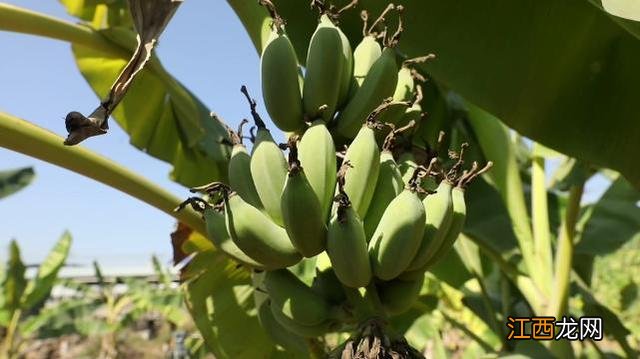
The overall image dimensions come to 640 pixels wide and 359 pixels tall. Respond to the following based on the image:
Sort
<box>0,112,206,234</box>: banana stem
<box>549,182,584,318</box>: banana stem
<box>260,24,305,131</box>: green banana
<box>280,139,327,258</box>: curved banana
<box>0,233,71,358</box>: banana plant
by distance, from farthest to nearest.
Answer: <box>0,233,71,358</box>: banana plant → <box>549,182,584,318</box>: banana stem → <box>0,112,206,234</box>: banana stem → <box>260,24,305,131</box>: green banana → <box>280,139,327,258</box>: curved banana

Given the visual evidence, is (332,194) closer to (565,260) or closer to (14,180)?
(565,260)

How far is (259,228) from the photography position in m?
0.71

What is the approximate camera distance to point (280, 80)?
76 centimetres

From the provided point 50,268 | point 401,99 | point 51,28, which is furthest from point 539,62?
point 50,268

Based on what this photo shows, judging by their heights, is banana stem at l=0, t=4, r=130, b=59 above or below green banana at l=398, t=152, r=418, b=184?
above

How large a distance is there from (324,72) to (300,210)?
20 cm

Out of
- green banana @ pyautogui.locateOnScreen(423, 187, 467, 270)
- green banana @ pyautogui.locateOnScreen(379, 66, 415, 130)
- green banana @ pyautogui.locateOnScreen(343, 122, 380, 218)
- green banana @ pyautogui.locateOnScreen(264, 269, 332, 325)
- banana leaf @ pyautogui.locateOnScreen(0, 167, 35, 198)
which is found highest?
Result: green banana @ pyautogui.locateOnScreen(379, 66, 415, 130)

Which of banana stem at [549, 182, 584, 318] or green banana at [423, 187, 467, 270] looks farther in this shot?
banana stem at [549, 182, 584, 318]

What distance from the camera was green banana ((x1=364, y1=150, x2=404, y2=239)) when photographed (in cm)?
76

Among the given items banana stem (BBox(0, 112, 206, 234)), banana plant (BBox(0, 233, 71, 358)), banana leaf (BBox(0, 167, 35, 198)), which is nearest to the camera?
banana stem (BBox(0, 112, 206, 234))

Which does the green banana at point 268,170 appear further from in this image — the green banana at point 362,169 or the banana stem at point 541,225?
the banana stem at point 541,225

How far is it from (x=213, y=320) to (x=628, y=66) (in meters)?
1.03

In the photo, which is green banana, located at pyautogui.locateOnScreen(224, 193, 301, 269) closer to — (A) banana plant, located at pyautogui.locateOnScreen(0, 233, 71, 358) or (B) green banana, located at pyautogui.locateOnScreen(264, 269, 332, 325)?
(B) green banana, located at pyautogui.locateOnScreen(264, 269, 332, 325)

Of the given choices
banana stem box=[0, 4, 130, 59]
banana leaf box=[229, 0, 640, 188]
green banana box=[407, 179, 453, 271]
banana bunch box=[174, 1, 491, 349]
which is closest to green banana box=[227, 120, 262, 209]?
banana bunch box=[174, 1, 491, 349]
